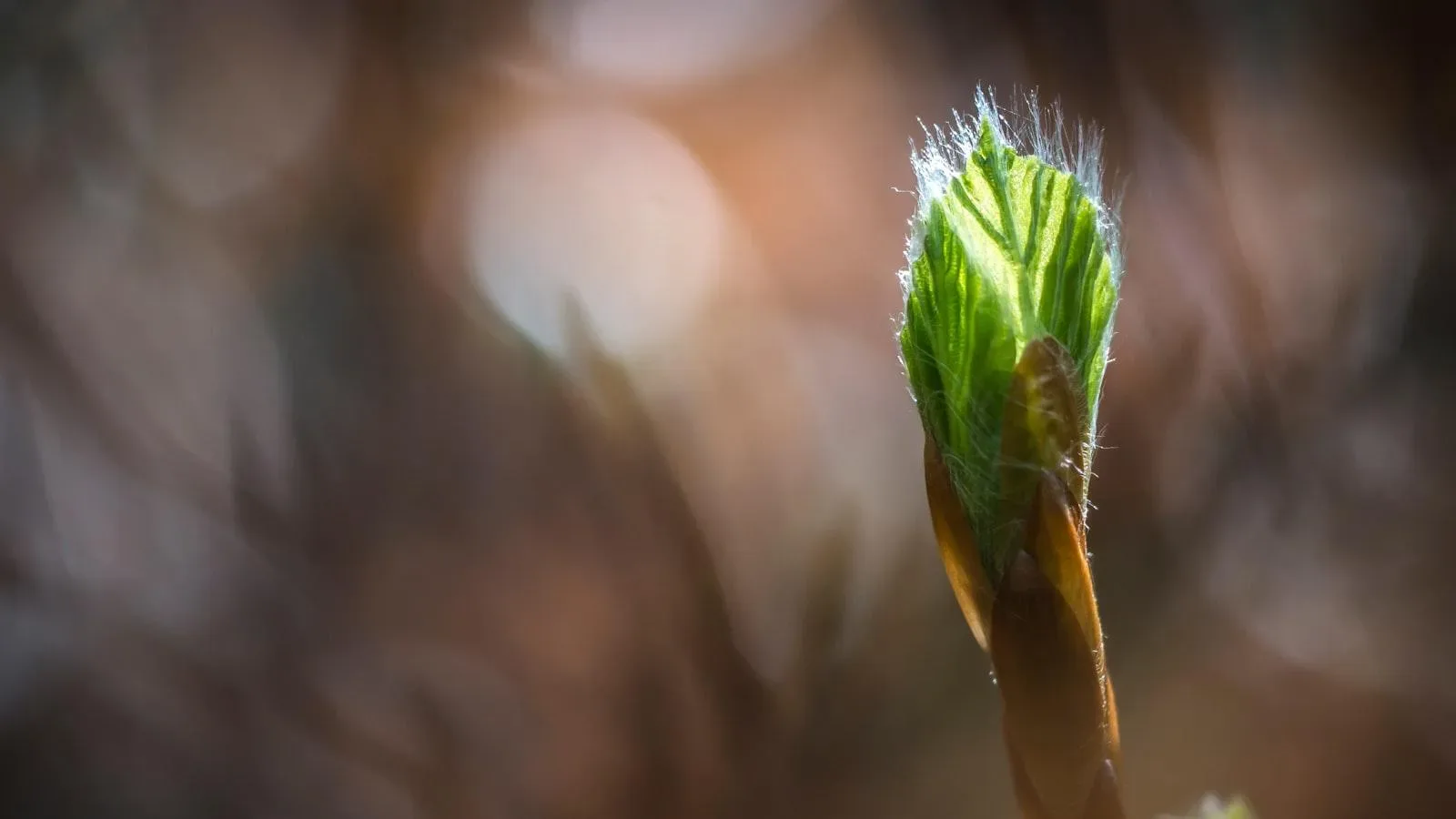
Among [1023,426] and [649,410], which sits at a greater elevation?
[649,410]

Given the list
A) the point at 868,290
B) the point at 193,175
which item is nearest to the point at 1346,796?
the point at 868,290

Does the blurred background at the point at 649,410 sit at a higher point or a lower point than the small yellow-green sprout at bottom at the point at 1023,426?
higher

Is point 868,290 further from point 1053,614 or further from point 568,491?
point 1053,614

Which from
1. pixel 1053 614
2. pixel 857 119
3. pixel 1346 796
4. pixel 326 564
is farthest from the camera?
pixel 857 119

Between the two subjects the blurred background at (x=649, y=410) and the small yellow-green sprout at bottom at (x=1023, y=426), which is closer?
the small yellow-green sprout at bottom at (x=1023, y=426)
